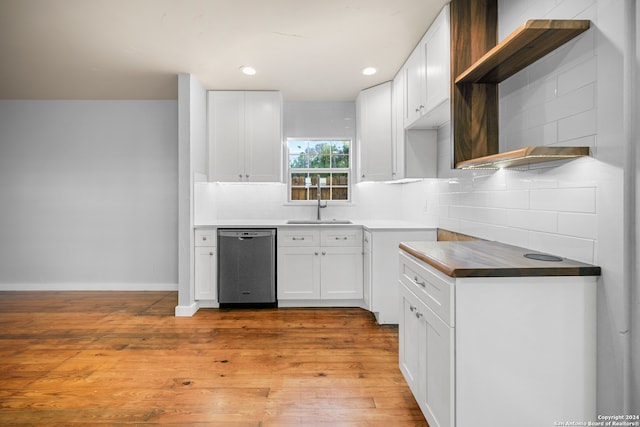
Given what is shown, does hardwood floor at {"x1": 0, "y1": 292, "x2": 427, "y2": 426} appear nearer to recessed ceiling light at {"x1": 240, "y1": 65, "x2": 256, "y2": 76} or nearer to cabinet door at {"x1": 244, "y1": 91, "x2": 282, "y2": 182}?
cabinet door at {"x1": 244, "y1": 91, "x2": 282, "y2": 182}

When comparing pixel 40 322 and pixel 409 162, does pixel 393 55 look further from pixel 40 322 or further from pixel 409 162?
pixel 40 322

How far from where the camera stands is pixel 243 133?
3904 mm

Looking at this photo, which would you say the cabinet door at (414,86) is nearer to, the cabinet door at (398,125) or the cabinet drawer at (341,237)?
the cabinet door at (398,125)

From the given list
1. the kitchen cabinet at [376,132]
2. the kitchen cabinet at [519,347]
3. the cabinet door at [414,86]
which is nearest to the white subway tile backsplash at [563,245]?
the kitchen cabinet at [519,347]

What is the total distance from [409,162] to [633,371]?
2277 mm

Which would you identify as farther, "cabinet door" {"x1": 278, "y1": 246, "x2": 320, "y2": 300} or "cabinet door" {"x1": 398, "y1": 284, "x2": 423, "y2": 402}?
"cabinet door" {"x1": 278, "y1": 246, "x2": 320, "y2": 300}

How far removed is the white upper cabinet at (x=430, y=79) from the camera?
2244 millimetres

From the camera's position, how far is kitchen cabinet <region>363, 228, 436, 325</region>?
315cm

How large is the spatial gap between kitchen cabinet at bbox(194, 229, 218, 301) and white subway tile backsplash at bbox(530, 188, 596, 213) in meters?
2.93

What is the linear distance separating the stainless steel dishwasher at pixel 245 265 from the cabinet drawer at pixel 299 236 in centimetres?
11

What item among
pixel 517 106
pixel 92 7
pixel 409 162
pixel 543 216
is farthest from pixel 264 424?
pixel 92 7

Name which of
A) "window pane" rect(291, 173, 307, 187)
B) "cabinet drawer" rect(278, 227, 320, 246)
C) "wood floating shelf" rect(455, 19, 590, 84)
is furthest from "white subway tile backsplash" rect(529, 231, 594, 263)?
"window pane" rect(291, 173, 307, 187)

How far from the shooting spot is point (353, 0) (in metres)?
2.19

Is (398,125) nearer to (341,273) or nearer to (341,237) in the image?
(341,237)
